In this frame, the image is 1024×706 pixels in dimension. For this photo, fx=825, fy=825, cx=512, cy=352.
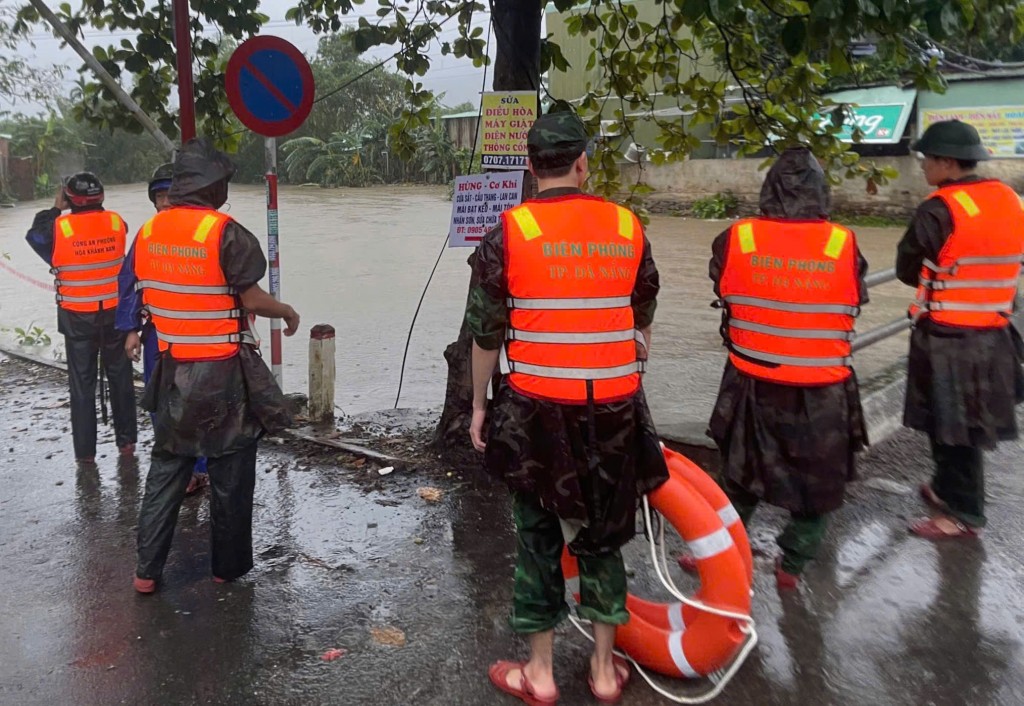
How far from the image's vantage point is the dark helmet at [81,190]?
4984 mm

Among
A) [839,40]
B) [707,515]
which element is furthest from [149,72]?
[707,515]

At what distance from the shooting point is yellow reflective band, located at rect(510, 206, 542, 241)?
8.26 feet

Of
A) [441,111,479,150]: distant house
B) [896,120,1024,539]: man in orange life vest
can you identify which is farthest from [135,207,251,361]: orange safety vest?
[441,111,479,150]: distant house

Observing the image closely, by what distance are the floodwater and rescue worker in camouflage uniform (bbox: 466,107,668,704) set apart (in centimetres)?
314

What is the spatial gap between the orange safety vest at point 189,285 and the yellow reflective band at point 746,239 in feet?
6.70

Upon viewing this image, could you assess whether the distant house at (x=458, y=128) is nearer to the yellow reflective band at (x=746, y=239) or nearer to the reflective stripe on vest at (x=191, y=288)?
the reflective stripe on vest at (x=191, y=288)

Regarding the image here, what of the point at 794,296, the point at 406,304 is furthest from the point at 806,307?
the point at 406,304

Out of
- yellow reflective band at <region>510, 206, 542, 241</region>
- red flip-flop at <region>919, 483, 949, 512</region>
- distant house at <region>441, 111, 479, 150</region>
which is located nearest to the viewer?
yellow reflective band at <region>510, 206, 542, 241</region>

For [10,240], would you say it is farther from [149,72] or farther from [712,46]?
[712,46]

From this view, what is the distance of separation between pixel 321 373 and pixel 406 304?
5.71 m

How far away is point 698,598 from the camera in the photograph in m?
2.80

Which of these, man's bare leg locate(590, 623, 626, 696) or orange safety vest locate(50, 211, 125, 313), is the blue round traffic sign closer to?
orange safety vest locate(50, 211, 125, 313)

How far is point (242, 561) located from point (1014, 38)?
4191 mm

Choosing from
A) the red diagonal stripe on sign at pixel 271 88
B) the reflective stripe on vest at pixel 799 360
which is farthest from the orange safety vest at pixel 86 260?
the reflective stripe on vest at pixel 799 360
